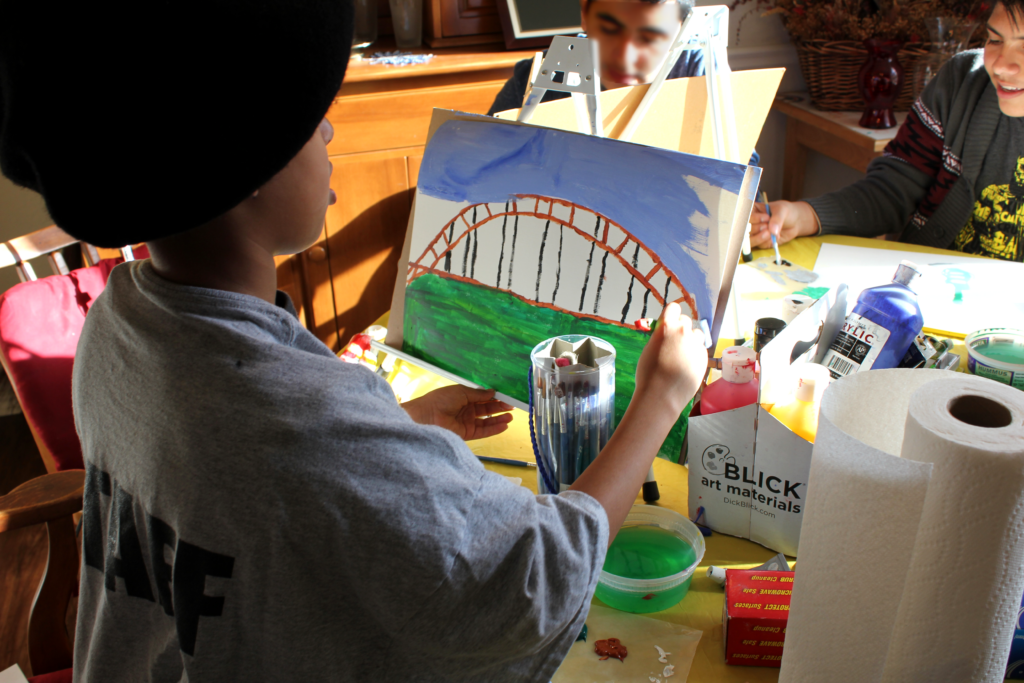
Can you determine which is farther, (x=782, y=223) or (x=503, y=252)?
(x=782, y=223)

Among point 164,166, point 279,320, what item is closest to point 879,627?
point 279,320

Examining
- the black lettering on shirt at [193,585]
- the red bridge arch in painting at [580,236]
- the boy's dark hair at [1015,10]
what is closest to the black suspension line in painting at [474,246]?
the red bridge arch in painting at [580,236]

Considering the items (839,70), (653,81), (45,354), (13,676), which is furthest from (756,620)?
(839,70)

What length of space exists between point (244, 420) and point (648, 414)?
439mm

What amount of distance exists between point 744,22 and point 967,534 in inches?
108

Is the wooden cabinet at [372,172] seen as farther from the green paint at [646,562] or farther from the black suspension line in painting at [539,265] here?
the green paint at [646,562]

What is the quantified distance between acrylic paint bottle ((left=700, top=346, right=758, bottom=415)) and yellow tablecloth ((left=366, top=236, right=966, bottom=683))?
167 millimetres

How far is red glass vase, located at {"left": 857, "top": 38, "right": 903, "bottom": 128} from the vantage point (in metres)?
2.32

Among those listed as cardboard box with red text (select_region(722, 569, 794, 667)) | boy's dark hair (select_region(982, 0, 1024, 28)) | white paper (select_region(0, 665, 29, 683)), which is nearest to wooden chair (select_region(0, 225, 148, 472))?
white paper (select_region(0, 665, 29, 683))

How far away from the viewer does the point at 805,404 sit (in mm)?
867

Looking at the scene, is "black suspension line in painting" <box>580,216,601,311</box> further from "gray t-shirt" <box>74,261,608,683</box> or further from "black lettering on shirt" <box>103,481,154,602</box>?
"black lettering on shirt" <box>103,481,154,602</box>

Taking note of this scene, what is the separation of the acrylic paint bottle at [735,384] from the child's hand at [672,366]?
0.13 feet

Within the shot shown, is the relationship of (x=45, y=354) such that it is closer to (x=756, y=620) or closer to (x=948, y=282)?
(x=756, y=620)

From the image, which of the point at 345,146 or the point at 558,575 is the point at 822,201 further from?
the point at 558,575
